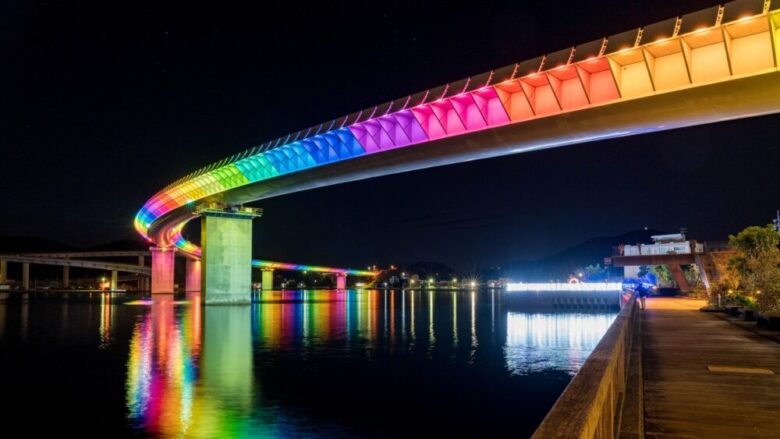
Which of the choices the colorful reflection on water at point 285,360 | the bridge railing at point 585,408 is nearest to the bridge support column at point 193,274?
the colorful reflection on water at point 285,360

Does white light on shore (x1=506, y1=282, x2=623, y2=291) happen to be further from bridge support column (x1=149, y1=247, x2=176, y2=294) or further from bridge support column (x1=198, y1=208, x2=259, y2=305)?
bridge support column (x1=149, y1=247, x2=176, y2=294)

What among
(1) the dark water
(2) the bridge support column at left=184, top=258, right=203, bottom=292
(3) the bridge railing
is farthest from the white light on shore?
(2) the bridge support column at left=184, top=258, right=203, bottom=292

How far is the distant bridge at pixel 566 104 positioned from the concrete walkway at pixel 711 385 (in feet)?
44.6

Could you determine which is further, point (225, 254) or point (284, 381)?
point (225, 254)

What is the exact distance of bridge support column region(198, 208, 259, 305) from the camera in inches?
2874

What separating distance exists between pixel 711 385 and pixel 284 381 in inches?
561

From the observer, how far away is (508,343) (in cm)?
3562

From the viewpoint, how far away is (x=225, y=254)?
74.4 metres

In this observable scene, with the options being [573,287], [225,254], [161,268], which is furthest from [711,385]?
[161,268]

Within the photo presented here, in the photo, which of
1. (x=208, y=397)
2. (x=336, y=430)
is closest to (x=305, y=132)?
(x=208, y=397)

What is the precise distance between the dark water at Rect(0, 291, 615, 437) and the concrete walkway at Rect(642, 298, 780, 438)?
12.6 feet

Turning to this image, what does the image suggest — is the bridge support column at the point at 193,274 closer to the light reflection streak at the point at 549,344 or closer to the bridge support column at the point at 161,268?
the bridge support column at the point at 161,268

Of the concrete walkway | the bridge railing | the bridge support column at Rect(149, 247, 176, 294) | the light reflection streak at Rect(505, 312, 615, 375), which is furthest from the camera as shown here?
the bridge support column at Rect(149, 247, 176, 294)

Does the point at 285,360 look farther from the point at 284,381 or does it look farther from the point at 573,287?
the point at 573,287
